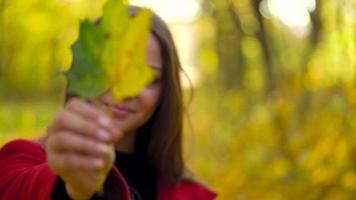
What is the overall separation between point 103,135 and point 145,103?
2.80ft

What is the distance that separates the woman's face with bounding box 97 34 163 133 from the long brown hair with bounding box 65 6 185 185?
2cm

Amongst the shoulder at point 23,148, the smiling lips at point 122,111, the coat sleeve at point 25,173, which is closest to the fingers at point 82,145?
the coat sleeve at point 25,173

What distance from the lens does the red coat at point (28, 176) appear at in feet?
4.75

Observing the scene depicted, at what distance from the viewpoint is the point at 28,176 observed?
1717 mm

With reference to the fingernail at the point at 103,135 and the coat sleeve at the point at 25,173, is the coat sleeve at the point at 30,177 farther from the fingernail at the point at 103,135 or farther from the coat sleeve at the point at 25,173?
the fingernail at the point at 103,135

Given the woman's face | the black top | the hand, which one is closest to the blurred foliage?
the black top

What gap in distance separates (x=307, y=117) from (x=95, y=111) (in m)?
3.96

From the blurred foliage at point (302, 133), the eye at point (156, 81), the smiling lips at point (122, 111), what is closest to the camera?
the smiling lips at point (122, 111)

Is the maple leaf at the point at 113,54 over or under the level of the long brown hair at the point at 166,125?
over

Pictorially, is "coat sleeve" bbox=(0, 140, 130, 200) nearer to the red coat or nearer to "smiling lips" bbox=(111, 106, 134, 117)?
the red coat

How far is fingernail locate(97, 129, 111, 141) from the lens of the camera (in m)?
1.07

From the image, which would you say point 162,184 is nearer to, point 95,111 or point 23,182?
point 23,182

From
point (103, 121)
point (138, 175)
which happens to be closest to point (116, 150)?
point (138, 175)

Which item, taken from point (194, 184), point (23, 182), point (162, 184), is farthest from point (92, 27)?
point (194, 184)
